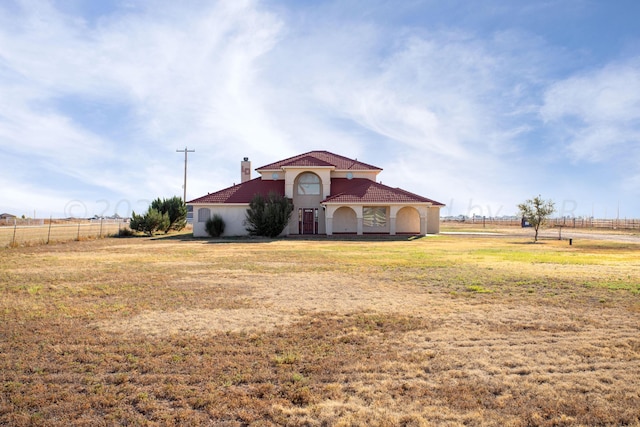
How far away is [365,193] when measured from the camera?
36.9 meters

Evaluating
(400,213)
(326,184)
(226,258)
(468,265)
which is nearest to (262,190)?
(326,184)

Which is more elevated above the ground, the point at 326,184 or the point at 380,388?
the point at 326,184

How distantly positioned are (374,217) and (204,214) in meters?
14.7

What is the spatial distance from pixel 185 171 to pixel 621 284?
45.1 metres

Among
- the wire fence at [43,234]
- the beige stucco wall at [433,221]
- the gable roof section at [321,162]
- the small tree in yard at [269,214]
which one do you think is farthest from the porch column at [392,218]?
the wire fence at [43,234]

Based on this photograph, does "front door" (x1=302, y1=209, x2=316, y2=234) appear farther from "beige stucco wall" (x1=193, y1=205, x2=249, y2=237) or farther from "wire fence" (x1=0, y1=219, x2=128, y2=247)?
"wire fence" (x1=0, y1=219, x2=128, y2=247)

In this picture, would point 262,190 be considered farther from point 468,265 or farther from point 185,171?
point 468,265

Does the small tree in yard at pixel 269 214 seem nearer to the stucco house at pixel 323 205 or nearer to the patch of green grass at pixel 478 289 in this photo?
the stucco house at pixel 323 205

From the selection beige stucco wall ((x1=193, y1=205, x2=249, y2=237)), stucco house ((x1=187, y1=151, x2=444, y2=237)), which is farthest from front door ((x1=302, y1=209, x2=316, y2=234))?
beige stucco wall ((x1=193, y1=205, x2=249, y2=237))

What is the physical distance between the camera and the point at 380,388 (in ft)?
16.9

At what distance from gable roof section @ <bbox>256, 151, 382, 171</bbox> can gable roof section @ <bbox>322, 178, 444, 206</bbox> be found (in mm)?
1357

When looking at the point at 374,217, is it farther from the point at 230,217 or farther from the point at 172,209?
the point at 172,209

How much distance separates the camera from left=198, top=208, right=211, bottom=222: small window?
37750mm

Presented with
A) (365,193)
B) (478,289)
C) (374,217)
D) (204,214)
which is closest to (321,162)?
(365,193)
